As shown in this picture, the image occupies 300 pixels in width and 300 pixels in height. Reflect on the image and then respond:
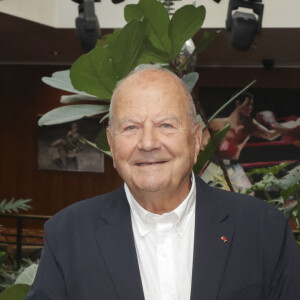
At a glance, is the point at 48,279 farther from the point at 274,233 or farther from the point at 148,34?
the point at 148,34

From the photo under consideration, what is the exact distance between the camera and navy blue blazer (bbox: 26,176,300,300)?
1.18 metres

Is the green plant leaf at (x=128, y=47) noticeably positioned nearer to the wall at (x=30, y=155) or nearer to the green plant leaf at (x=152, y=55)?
the green plant leaf at (x=152, y=55)

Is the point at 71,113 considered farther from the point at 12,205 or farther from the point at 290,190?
the point at 12,205

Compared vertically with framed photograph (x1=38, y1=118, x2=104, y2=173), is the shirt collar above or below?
above

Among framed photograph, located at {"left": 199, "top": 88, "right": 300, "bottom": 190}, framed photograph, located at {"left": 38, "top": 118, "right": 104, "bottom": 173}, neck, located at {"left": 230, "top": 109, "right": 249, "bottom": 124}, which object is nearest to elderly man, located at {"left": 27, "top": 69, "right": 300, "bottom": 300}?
framed photograph, located at {"left": 199, "top": 88, "right": 300, "bottom": 190}

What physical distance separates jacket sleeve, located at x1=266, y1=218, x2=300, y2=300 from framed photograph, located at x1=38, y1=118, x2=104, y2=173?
6.68 m

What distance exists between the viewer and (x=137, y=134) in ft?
3.77

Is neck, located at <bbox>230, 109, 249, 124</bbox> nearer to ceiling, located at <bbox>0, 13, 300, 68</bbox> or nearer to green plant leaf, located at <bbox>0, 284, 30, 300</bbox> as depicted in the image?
ceiling, located at <bbox>0, 13, 300, 68</bbox>

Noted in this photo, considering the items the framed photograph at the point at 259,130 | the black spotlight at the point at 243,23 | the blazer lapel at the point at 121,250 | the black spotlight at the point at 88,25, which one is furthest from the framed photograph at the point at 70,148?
the blazer lapel at the point at 121,250

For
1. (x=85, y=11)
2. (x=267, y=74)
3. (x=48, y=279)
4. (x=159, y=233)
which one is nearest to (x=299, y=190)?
(x=159, y=233)

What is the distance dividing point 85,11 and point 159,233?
4.75 feet

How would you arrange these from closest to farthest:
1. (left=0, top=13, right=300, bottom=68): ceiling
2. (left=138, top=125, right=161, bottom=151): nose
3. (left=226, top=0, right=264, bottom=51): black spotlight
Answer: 1. (left=138, top=125, right=161, bottom=151): nose
2. (left=226, top=0, right=264, bottom=51): black spotlight
3. (left=0, top=13, right=300, bottom=68): ceiling

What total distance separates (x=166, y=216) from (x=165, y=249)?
73mm

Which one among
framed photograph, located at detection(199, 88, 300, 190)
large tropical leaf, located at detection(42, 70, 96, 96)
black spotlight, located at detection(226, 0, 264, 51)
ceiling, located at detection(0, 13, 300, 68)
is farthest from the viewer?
framed photograph, located at detection(199, 88, 300, 190)
